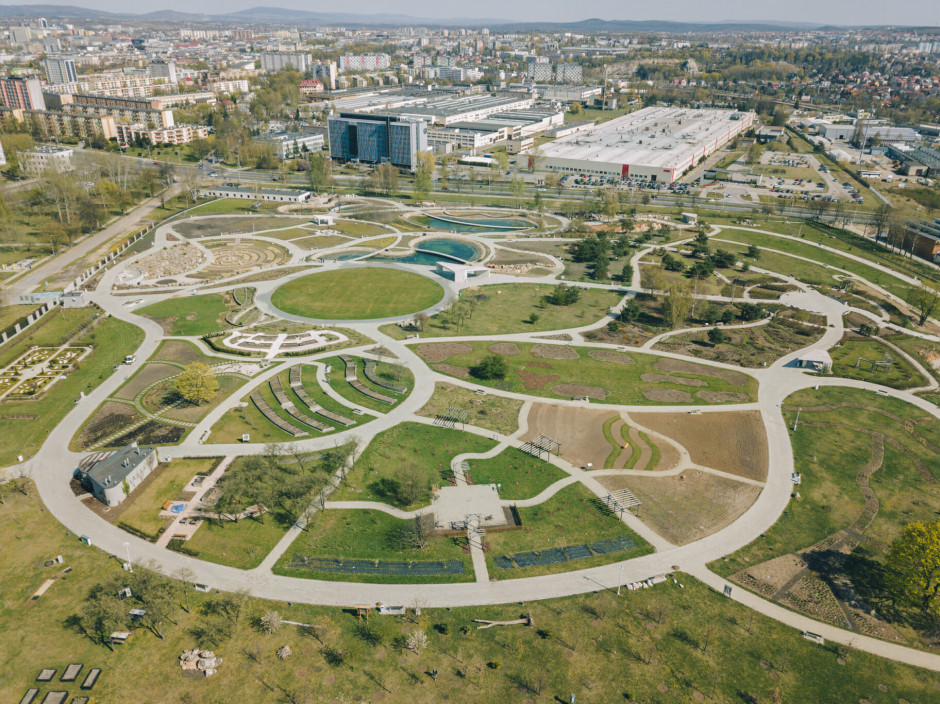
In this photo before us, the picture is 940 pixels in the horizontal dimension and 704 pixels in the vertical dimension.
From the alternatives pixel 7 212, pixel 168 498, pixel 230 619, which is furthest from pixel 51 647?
pixel 7 212

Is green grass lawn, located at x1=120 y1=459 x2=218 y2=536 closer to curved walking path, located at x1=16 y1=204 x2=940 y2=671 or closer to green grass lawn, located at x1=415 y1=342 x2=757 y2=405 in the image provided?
curved walking path, located at x1=16 y1=204 x2=940 y2=671

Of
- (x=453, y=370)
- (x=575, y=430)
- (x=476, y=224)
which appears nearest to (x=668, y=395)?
(x=575, y=430)

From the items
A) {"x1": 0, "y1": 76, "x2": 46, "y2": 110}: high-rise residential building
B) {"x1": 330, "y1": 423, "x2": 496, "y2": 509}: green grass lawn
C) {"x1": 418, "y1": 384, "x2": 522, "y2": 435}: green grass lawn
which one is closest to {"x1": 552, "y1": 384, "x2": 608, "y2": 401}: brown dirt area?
{"x1": 418, "y1": 384, "x2": 522, "y2": 435}: green grass lawn

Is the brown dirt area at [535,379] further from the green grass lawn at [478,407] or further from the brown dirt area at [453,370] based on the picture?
the brown dirt area at [453,370]

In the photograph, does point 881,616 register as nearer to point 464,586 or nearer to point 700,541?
point 700,541

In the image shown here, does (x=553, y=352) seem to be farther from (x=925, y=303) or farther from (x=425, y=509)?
(x=925, y=303)

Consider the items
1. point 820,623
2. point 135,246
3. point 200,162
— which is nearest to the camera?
point 820,623

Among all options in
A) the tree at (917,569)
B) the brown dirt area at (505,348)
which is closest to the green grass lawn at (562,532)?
the tree at (917,569)
